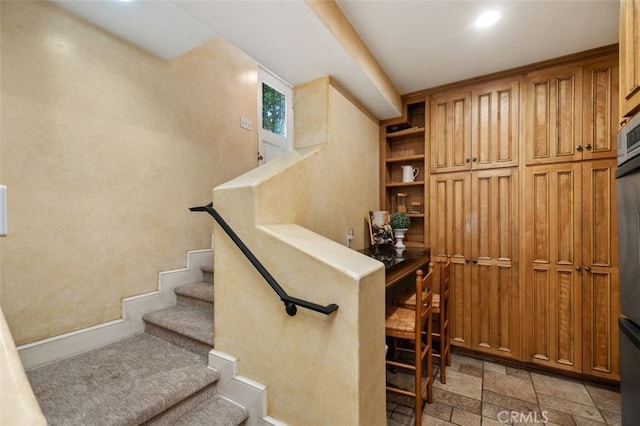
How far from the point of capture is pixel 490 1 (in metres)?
1.59

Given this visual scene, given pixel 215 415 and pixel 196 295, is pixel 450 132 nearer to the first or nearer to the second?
pixel 196 295

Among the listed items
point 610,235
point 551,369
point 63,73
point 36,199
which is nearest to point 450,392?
point 551,369

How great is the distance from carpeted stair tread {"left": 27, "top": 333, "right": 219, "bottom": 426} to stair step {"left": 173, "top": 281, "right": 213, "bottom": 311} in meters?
0.34

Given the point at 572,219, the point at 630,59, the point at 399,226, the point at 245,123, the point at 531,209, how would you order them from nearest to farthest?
the point at 630,59, the point at 572,219, the point at 531,209, the point at 399,226, the point at 245,123

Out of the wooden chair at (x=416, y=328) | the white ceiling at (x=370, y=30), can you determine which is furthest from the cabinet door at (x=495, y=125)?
the wooden chair at (x=416, y=328)

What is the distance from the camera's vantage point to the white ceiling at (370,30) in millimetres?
1447

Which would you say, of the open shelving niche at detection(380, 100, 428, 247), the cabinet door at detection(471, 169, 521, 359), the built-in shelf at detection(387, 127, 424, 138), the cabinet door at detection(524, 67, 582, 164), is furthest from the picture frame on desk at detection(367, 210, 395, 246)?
the cabinet door at detection(524, 67, 582, 164)

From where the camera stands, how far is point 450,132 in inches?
105

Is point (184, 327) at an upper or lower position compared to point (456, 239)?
lower

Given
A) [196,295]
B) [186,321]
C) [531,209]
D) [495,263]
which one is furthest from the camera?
[495,263]

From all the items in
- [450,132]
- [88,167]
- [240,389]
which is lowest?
[240,389]

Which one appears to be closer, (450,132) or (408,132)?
(450,132)
